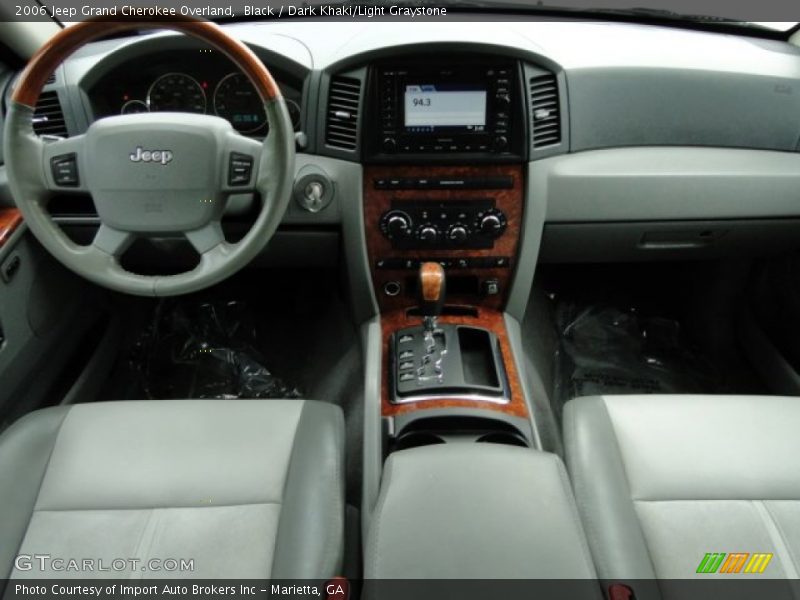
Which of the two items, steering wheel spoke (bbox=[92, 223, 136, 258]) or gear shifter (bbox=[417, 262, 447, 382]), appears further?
gear shifter (bbox=[417, 262, 447, 382])

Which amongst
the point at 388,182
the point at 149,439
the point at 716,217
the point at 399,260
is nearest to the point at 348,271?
the point at 399,260

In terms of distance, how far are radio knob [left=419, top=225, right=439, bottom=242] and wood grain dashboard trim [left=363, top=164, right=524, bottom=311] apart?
0.04 metres

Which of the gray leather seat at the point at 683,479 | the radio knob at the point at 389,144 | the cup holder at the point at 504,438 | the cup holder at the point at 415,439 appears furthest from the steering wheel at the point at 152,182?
the gray leather seat at the point at 683,479

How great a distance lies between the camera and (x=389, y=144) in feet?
5.01

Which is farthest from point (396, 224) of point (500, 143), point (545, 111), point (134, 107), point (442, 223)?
point (134, 107)

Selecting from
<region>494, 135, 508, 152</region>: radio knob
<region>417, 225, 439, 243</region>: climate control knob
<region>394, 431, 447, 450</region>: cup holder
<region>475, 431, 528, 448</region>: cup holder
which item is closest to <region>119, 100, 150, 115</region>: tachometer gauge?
<region>417, 225, 439, 243</region>: climate control knob

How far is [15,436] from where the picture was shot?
46.6 inches

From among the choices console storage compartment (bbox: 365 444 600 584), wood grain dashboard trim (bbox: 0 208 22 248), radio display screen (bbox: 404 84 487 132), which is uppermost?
radio display screen (bbox: 404 84 487 132)

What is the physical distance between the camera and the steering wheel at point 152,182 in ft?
3.92

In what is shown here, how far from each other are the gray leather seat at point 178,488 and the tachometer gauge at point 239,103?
0.71 metres

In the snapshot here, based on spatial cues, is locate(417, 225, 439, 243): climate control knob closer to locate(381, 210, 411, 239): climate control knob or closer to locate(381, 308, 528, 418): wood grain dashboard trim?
locate(381, 210, 411, 239): climate control knob

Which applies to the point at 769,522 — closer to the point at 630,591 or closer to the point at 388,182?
the point at 630,591

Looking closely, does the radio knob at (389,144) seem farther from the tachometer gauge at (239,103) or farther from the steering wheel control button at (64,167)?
the steering wheel control button at (64,167)

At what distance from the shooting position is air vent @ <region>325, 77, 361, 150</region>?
149cm
